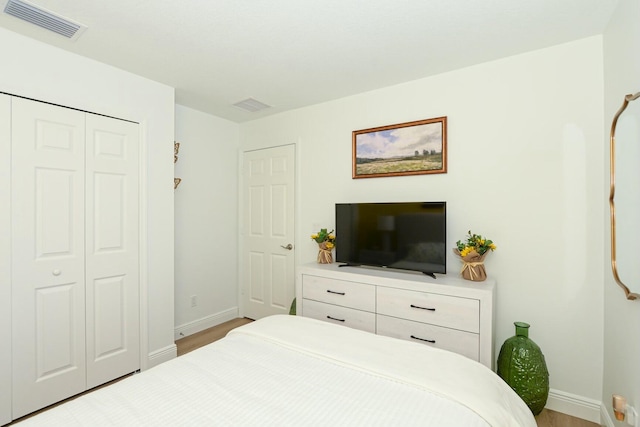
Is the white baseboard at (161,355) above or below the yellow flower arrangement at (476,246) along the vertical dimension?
below

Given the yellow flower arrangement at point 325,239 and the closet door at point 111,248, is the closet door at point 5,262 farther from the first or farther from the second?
the yellow flower arrangement at point 325,239

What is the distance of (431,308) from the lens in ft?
7.07

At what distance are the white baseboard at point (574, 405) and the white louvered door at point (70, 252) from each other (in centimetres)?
318

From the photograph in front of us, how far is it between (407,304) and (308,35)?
1.95 metres

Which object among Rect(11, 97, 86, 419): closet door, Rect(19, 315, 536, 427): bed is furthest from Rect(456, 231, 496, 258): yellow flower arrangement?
Rect(11, 97, 86, 419): closet door

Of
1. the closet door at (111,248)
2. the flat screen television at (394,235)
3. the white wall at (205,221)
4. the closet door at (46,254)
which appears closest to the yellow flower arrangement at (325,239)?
the flat screen television at (394,235)

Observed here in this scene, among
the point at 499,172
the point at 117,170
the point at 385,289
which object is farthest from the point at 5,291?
the point at 499,172

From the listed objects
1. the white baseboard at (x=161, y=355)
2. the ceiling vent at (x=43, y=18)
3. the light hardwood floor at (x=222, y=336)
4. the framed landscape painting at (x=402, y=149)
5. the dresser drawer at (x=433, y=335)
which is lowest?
the light hardwood floor at (x=222, y=336)

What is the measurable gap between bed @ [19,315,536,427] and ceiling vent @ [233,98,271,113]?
2.47 meters

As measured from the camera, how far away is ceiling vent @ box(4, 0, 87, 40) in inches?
68.2

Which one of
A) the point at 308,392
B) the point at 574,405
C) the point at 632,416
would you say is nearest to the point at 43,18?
the point at 308,392

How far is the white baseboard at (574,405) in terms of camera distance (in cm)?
202

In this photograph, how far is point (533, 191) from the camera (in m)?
2.21

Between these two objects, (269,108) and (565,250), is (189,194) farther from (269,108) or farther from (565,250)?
(565,250)
